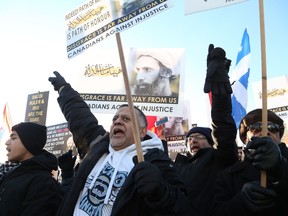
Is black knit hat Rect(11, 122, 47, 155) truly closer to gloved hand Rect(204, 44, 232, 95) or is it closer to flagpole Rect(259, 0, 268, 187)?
gloved hand Rect(204, 44, 232, 95)

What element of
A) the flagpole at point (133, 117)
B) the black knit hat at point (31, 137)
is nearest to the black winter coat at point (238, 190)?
the flagpole at point (133, 117)

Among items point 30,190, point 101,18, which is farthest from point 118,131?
point 101,18

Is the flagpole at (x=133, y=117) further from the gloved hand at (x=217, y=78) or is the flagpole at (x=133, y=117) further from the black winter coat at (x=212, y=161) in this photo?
the black winter coat at (x=212, y=161)

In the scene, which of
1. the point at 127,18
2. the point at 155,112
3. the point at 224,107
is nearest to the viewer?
the point at 224,107

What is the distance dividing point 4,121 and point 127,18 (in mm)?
6539

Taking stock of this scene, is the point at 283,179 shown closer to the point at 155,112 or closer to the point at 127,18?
the point at 127,18

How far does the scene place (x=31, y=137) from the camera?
115 inches

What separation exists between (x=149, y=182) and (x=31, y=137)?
148 centimetres

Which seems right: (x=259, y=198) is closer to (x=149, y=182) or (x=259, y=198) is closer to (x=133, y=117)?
(x=149, y=182)

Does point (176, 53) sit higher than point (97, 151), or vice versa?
point (176, 53)

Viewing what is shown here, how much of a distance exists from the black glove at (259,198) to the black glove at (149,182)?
0.44m

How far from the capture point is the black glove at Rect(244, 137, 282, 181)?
5.66 ft

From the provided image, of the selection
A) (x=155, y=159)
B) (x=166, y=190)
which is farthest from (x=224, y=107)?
(x=166, y=190)

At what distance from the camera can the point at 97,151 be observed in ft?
8.09
